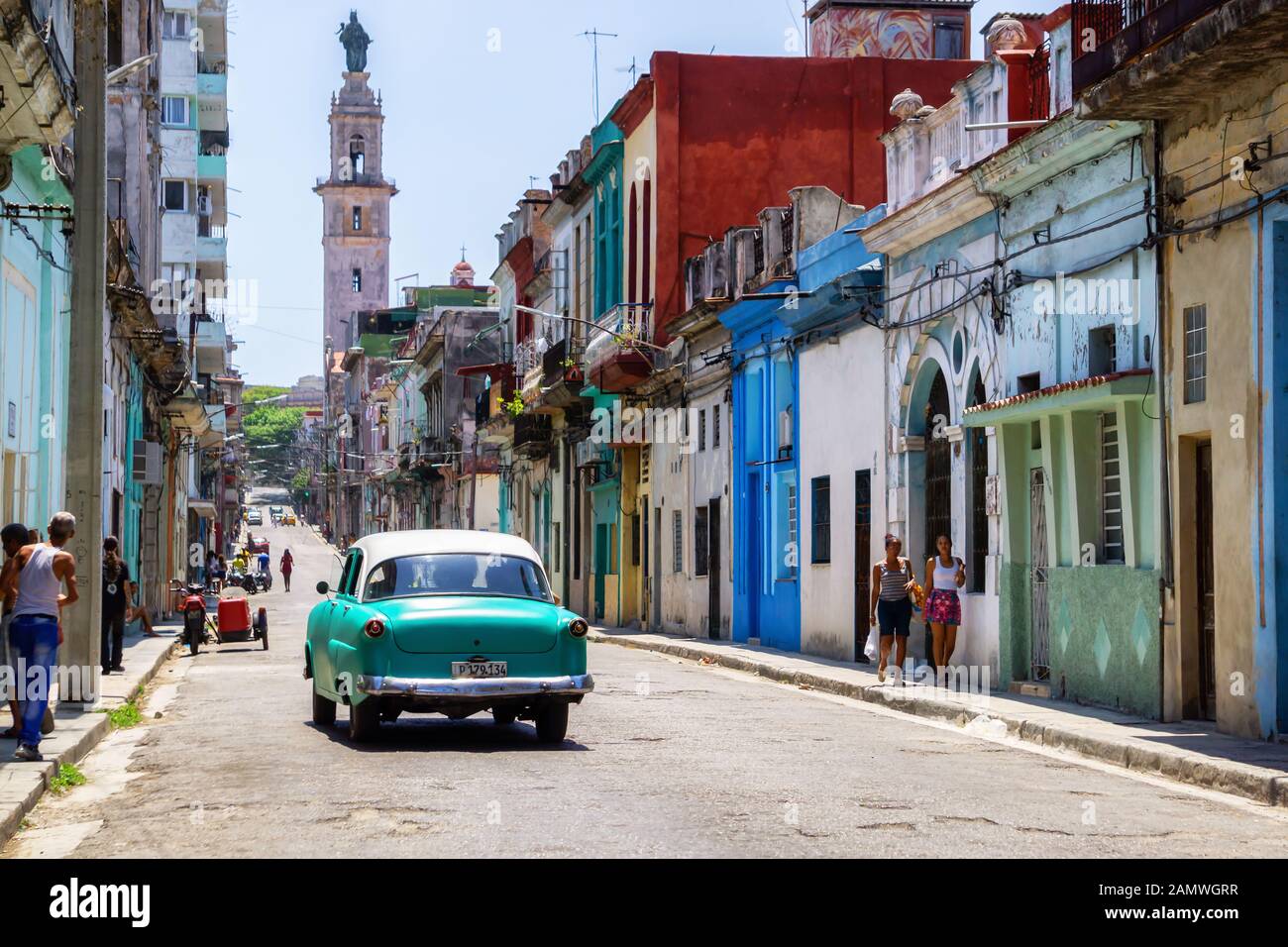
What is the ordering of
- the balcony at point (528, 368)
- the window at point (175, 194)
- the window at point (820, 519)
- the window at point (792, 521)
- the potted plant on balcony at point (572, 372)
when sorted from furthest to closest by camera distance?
the window at point (175, 194), the balcony at point (528, 368), the potted plant on balcony at point (572, 372), the window at point (792, 521), the window at point (820, 519)

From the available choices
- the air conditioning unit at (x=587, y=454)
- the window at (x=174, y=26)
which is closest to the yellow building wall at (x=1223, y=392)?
the air conditioning unit at (x=587, y=454)

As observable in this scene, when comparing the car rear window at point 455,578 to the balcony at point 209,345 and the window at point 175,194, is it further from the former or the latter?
the window at point 175,194

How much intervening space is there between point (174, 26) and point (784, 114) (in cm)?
2208

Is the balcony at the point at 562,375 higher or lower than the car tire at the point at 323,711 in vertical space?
higher

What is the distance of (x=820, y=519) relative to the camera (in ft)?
94.2

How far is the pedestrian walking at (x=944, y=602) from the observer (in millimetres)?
20766

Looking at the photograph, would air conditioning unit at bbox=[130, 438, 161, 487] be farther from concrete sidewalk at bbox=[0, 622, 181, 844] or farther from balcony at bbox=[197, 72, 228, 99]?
balcony at bbox=[197, 72, 228, 99]

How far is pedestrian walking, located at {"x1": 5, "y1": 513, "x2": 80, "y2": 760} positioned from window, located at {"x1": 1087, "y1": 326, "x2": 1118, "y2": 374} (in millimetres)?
Result: 9900

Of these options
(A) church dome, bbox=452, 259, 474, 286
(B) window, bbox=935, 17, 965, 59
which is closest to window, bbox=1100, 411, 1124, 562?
(B) window, bbox=935, 17, 965, 59

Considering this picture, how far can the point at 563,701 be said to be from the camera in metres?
14.4

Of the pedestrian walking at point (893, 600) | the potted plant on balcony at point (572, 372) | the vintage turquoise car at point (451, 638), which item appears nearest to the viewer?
the vintage turquoise car at point (451, 638)
